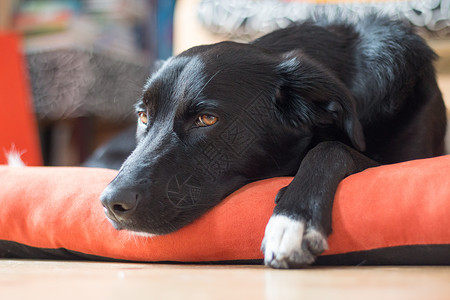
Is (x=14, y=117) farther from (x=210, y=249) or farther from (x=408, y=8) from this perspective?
(x=408, y=8)

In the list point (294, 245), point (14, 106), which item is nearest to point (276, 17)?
point (14, 106)

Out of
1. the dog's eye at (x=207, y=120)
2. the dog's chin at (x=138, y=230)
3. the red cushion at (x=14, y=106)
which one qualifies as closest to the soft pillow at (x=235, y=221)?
the dog's chin at (x=138, y=230)

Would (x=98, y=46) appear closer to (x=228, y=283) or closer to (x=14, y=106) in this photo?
(x=14, y=106)

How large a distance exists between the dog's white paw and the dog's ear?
0.39 m

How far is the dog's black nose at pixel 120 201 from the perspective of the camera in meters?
1.03

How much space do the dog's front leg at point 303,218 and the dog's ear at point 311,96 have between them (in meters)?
0.22

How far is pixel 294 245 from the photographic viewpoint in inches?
35.9

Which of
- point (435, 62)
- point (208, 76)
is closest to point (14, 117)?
point (208, 76)

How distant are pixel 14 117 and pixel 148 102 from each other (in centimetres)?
152

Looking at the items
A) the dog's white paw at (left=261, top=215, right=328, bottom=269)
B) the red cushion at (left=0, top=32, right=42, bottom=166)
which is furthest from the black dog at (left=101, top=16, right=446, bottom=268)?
the red cushion at (left=0, top=32, right=42, bottom=166)

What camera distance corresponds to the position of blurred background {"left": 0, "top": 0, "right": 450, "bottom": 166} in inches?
92.8

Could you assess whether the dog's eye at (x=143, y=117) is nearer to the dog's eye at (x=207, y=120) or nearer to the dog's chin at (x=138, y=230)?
the dog's eye at (x=207, y=120)

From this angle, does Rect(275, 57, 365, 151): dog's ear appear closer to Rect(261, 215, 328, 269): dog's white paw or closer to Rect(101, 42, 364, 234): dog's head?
Rect(101, 42, 364, 234): dog's head

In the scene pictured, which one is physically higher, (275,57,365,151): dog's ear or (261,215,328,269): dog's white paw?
(275,57,365,151): dog's ear
